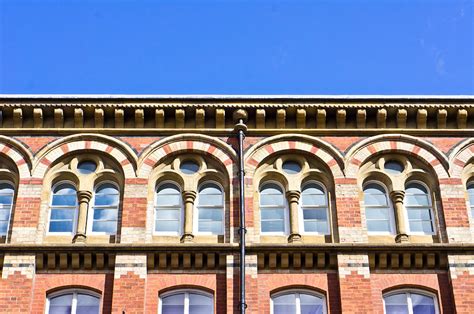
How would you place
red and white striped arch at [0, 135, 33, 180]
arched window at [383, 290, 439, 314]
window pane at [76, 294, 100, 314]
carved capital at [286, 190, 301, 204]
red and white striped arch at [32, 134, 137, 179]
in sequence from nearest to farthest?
window pane at [76, 294, 100, 314], arched window at [383, 290, 439, 314], carved capital at [286, 190, 301, 204], red and white striped arch at [0, 135, 33, 180], red and white striped arch at [32, 134, 137, 179]

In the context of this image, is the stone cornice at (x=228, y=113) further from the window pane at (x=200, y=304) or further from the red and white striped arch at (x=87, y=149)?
the window pane at (x=200, y=304)

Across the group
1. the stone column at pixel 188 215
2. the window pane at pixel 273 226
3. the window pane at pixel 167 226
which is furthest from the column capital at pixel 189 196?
the window pane at pixel 273 226

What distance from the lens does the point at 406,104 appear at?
25.3 m

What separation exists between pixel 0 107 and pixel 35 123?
1.11m

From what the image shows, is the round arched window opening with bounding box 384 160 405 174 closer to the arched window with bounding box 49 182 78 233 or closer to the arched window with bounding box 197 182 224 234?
the arched window with bounding box 197 182 224 234

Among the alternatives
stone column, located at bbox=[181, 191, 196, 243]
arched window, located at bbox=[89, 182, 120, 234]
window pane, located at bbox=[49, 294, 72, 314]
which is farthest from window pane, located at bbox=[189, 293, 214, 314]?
window pane, located at bbox=[49, 294, 72, 314]

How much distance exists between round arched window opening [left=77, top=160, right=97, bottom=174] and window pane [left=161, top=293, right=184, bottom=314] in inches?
183

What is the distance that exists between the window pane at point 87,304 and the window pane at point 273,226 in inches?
194

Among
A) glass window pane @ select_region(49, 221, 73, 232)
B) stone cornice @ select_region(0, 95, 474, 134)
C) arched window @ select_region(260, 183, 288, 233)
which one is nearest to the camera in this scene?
glass window pane @ select_region(49, 221, 73, 232)

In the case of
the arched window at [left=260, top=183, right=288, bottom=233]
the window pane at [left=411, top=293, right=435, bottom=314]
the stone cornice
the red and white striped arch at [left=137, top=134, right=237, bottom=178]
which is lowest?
the window pane at [left=411, top=293, right=435, bottom=314]

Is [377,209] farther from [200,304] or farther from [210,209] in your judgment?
[200,304]

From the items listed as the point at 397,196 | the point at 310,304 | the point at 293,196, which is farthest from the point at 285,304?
the point at 397,196

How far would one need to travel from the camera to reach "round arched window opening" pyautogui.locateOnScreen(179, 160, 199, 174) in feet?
80.9

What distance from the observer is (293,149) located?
81.6 ft
